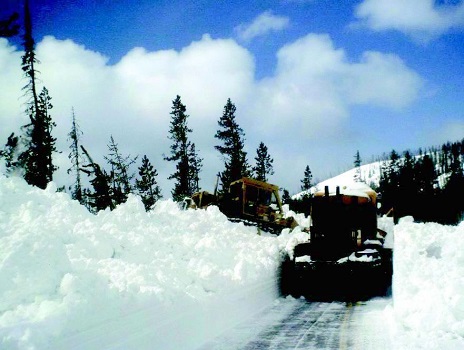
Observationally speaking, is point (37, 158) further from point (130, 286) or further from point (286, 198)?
point (286, 198)

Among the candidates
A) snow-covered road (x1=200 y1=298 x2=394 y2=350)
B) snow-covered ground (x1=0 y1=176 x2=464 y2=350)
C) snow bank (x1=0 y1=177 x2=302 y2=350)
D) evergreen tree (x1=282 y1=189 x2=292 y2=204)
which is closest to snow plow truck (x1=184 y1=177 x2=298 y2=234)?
snow bank (x1=0 y1=177 x2=302 y2=350)

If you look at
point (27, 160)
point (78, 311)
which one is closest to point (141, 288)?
point (78, 311)

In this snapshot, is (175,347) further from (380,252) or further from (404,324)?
(380,252)

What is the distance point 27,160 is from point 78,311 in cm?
3087

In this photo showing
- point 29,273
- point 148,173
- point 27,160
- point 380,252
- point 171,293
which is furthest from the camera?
point 148,173

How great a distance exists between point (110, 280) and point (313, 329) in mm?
4056

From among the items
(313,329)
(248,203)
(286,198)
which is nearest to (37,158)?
(248,203)

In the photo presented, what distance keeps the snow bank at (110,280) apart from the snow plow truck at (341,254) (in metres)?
1.15

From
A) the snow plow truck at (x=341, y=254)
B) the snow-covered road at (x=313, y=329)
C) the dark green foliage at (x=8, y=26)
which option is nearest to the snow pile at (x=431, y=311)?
the snow-covered road at (x=313, y=329)

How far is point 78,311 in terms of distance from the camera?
5785mm

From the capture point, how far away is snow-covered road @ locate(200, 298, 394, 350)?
6.93 metres

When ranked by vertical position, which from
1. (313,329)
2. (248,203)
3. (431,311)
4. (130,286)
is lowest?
→ (313,329)

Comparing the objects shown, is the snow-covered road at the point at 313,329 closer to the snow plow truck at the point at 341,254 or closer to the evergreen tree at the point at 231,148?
the snow plow truck at the point at 341,254

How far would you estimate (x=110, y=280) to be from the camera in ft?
24.2
